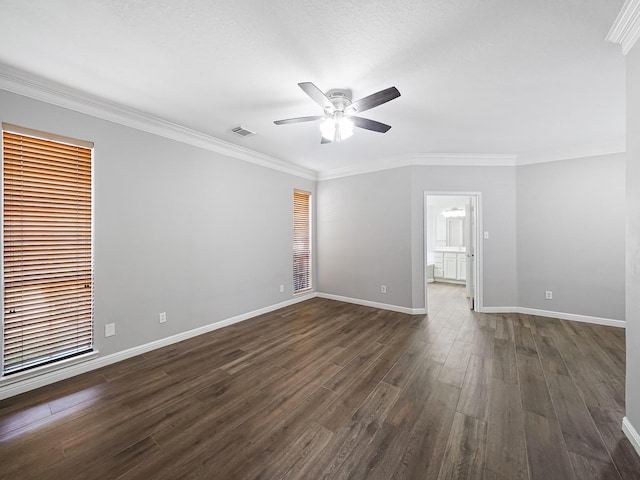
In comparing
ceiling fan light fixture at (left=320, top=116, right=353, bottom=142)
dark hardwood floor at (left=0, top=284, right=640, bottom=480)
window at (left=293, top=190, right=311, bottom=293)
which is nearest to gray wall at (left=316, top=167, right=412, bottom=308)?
window at (left=293, top=190, right=311, bottom=293)

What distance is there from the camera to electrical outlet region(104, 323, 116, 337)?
2.59 metres

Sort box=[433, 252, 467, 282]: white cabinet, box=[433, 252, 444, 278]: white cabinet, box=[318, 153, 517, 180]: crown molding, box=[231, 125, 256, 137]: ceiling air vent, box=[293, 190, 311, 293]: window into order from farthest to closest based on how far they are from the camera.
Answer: box=[433, 252, 444, 278]: white cabinet < box=[433, 252, 467, 282]: white cabinet < box=[293, 190, 311, 293]: window < box=[318, 153, 517, 180]: crown molding < box=[231, 125, 256, 137]: ceiling air vent

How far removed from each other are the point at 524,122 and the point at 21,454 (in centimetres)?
538

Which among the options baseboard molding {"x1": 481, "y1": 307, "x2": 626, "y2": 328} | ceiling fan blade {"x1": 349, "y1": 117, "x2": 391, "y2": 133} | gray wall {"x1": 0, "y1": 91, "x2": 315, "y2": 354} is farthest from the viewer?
baseboard molding {"x1": 481, "y1": 307, "x2": 626, "y2": 328}

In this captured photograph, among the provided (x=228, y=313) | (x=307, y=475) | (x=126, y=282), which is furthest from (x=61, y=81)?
(x=307, y=475)

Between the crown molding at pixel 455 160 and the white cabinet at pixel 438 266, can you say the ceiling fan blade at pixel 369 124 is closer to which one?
the crown molding at pixel 455 160

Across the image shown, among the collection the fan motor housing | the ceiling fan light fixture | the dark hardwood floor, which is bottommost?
the dark hardwood floor

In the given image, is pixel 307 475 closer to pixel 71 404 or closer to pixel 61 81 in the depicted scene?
pixel 71 404

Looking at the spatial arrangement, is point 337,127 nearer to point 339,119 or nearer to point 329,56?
point 339,119

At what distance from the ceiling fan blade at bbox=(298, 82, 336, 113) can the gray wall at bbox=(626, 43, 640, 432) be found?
6.54 ft

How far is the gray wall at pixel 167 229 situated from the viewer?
256 centimetres

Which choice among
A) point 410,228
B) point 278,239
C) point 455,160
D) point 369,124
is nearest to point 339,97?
point 369,124

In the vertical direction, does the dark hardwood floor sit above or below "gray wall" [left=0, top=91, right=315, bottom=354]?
below

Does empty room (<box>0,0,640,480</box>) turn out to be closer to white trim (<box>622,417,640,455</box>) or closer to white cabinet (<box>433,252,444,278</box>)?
white trim (<box>622,417,640,455</box>)
